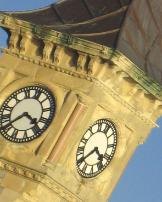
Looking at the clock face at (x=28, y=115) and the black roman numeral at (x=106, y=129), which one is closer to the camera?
the clock face at (x=28, y=115)

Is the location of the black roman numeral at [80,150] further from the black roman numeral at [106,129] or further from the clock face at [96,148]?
the black roman numeral at [106,129]

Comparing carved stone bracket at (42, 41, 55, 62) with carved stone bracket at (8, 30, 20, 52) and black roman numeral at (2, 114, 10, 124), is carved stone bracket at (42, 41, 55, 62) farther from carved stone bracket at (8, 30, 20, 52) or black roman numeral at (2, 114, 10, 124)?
black roman numeral at (2, 114, 10, 124)

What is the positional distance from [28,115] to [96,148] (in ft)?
5.91

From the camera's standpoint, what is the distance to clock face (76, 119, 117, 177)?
40.0 meters

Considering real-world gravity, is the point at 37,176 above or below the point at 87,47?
below

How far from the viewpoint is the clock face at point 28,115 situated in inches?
1566

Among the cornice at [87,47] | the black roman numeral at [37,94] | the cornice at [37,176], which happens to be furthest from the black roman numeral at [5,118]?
the cornice at [87,47]

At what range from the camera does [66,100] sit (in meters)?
39.7

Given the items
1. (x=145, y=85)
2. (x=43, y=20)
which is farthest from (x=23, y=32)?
(x=145, y=85)

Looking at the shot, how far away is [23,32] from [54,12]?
116 cm

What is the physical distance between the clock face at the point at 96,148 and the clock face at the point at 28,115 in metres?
1.04

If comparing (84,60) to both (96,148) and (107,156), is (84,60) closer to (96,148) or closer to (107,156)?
(96,148)

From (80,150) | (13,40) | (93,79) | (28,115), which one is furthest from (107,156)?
(13,40)

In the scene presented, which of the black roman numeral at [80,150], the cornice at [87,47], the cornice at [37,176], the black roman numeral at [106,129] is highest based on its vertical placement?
the cornice at [87,47]
